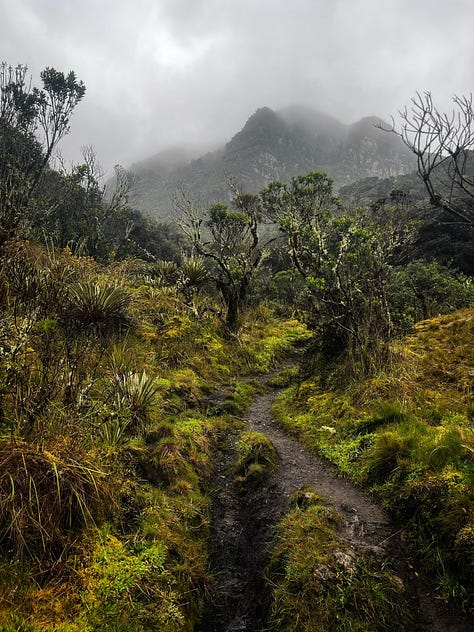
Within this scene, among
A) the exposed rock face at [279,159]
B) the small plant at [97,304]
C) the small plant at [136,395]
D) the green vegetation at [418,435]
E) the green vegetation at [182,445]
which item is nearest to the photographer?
the green vegetation at [182,445]

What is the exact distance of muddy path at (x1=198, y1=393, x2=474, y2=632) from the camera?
261cm

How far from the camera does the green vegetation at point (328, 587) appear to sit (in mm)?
2438

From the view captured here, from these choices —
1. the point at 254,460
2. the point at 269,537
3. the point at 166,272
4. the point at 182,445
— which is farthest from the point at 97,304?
Result: the point at 166,272

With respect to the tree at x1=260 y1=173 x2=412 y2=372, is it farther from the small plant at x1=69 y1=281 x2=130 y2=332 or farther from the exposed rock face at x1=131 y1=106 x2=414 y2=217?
the exposed rock face at x1=131 y1=106 x2=414 y2=217

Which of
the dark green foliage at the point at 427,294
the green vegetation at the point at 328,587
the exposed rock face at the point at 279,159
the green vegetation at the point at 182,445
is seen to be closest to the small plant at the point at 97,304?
the green vegetation at the point at 182,445

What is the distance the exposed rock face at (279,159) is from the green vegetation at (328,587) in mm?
100689

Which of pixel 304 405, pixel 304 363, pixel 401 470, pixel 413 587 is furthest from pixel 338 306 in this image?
pixel 413 587

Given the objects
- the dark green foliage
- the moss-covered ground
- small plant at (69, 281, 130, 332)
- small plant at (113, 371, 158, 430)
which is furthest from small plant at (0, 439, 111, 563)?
the dark green foliage

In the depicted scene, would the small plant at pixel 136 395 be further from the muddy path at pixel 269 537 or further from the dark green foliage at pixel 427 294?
the dark green foliage at pixel 427 294

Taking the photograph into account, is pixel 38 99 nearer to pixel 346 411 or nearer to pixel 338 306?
pixel 338 306

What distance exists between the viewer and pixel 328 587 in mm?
2621

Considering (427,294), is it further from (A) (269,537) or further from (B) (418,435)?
(A) (269,537)

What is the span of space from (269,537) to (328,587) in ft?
2.93

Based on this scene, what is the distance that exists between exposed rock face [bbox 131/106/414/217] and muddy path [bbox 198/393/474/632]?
326ft
